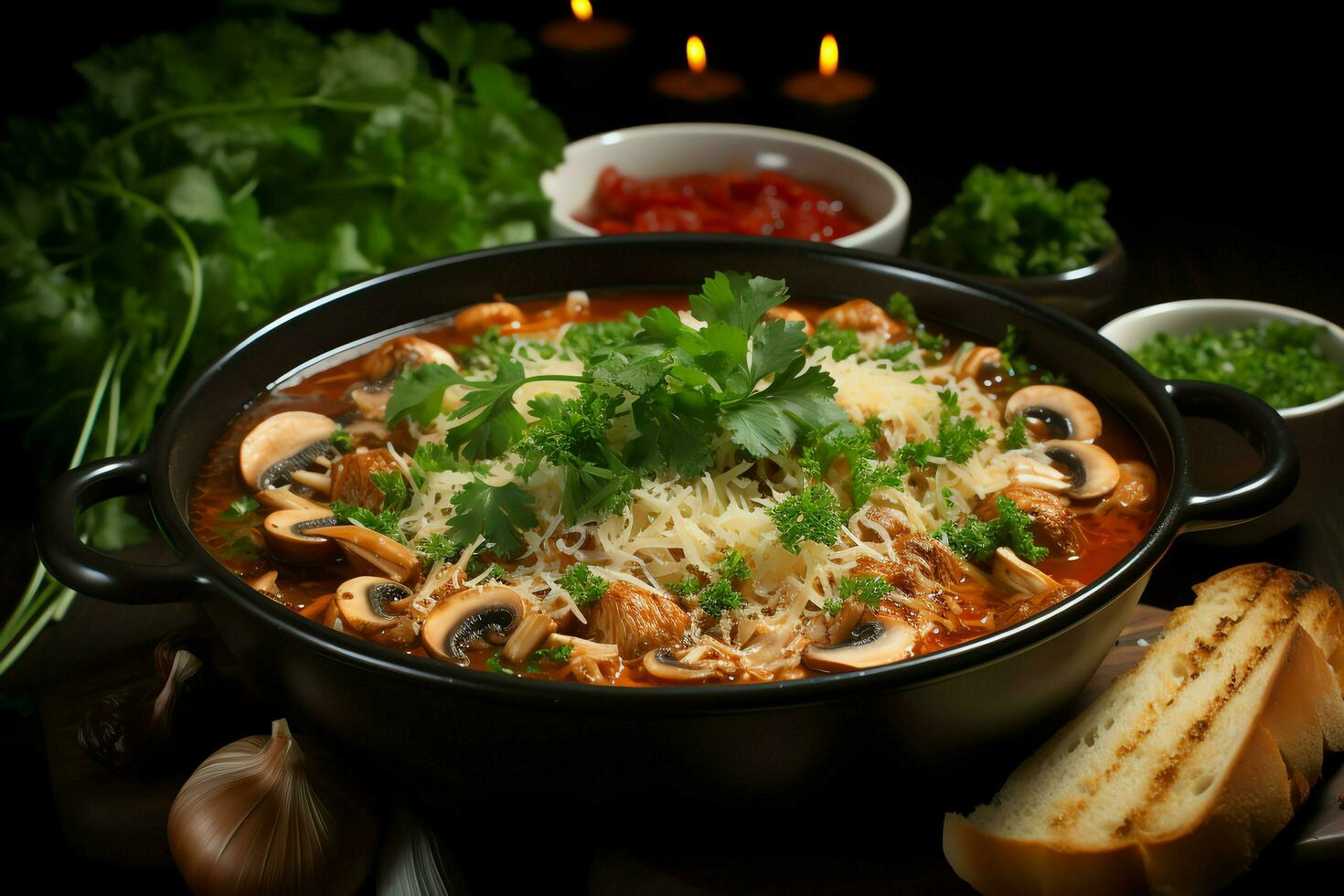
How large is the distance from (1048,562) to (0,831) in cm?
224

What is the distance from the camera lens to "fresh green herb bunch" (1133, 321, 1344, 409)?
3.59 m

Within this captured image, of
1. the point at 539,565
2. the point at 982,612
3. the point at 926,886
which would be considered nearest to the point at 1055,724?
the point at 982,612

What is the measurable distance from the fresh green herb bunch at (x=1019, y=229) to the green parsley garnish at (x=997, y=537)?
6.14 ft

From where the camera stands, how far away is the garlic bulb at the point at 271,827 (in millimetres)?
2295

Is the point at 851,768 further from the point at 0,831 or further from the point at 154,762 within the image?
the point at 0,831

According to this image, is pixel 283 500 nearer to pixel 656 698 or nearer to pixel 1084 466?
pixel 656 698

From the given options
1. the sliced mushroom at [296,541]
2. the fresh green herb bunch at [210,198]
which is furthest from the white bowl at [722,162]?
the sliced mushroom at [296,541]

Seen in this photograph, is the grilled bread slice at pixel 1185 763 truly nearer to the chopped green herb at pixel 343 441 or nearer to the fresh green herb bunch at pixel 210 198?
the chopped green herb at pixel 343 441

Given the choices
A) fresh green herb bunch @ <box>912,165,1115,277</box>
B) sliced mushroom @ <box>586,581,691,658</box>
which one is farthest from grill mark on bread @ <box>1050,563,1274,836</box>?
fresh green herb bunch @ <box>912,165,1115,277</box>

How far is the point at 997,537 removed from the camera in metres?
2.68

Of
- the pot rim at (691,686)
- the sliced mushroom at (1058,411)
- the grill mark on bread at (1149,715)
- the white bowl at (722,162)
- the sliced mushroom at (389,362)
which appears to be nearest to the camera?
the pot rim at (691,686)

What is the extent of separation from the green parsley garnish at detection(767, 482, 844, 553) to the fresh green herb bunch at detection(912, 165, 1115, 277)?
209 centimetres

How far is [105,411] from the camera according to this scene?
410 centimetres

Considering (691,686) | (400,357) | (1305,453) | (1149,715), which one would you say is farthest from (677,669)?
(1305,453)
